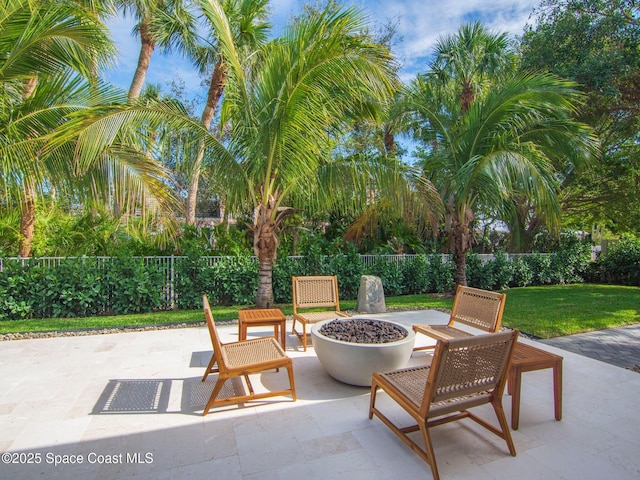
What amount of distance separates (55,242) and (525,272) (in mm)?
14058

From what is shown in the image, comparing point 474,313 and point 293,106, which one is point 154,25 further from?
point 474,313

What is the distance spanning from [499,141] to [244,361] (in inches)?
290

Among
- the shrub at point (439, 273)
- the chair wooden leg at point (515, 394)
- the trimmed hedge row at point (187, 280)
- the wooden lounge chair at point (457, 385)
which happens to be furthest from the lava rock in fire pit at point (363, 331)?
the shrub at point (439, 273)

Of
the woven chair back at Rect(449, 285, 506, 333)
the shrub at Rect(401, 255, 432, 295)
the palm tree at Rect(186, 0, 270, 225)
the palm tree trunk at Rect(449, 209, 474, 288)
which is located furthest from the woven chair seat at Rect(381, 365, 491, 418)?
the palm tree at Rect(186, 0, 270, 225)

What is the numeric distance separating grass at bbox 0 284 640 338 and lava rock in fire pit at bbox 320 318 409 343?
11.1 ft

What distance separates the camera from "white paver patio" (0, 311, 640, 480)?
238 centimetres

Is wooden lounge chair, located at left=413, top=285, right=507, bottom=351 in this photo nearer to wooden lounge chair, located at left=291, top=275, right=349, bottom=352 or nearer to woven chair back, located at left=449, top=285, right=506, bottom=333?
woven chair back, located at left=449, top=285, right=506, bottom=333

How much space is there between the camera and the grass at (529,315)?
6.12 meters

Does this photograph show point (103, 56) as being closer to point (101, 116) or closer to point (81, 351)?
point (101, 116)

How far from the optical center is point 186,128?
6.02m

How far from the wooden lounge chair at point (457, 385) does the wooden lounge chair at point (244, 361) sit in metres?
1.04

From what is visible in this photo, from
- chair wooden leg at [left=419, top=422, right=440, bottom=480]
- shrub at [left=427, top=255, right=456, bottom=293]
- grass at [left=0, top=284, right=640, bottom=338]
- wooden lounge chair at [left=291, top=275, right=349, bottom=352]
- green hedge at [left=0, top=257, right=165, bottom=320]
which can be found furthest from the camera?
shrub at [left=427, top=255, right=456, bottom=293]

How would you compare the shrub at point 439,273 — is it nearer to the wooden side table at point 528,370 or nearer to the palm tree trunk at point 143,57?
the wooden side table at point 528,370

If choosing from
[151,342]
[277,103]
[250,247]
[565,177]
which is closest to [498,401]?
[151,342]
